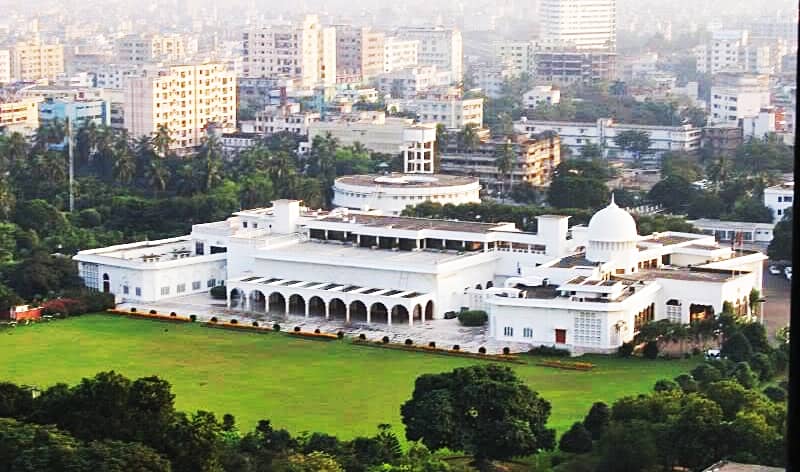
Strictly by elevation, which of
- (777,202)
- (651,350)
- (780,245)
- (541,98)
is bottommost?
(651,350)

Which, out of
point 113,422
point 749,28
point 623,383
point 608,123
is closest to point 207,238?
point 623,383

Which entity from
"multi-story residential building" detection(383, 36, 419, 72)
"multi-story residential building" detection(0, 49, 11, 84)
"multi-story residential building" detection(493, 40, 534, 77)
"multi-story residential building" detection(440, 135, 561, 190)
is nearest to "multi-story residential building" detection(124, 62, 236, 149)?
"multi-story residential building" detection(440, 135, 561, 190)

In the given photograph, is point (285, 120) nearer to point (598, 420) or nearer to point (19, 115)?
point (19, 115)

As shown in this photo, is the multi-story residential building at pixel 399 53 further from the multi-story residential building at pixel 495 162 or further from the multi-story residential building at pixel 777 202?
the multi-story residential building at pixel 777 202

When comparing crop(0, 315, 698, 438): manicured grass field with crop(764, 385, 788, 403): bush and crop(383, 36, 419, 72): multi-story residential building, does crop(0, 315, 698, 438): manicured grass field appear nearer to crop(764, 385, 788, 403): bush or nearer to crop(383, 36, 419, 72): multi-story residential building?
crop(764, 385, 788, 403): bush

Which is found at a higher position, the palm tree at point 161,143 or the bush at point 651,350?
the palm tree at point 161,143

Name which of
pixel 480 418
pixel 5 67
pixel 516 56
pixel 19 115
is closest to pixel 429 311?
pixel 480 418

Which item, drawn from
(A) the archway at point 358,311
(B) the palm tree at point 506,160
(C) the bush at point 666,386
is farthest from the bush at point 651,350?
(B) the palm tree at point 506,160
